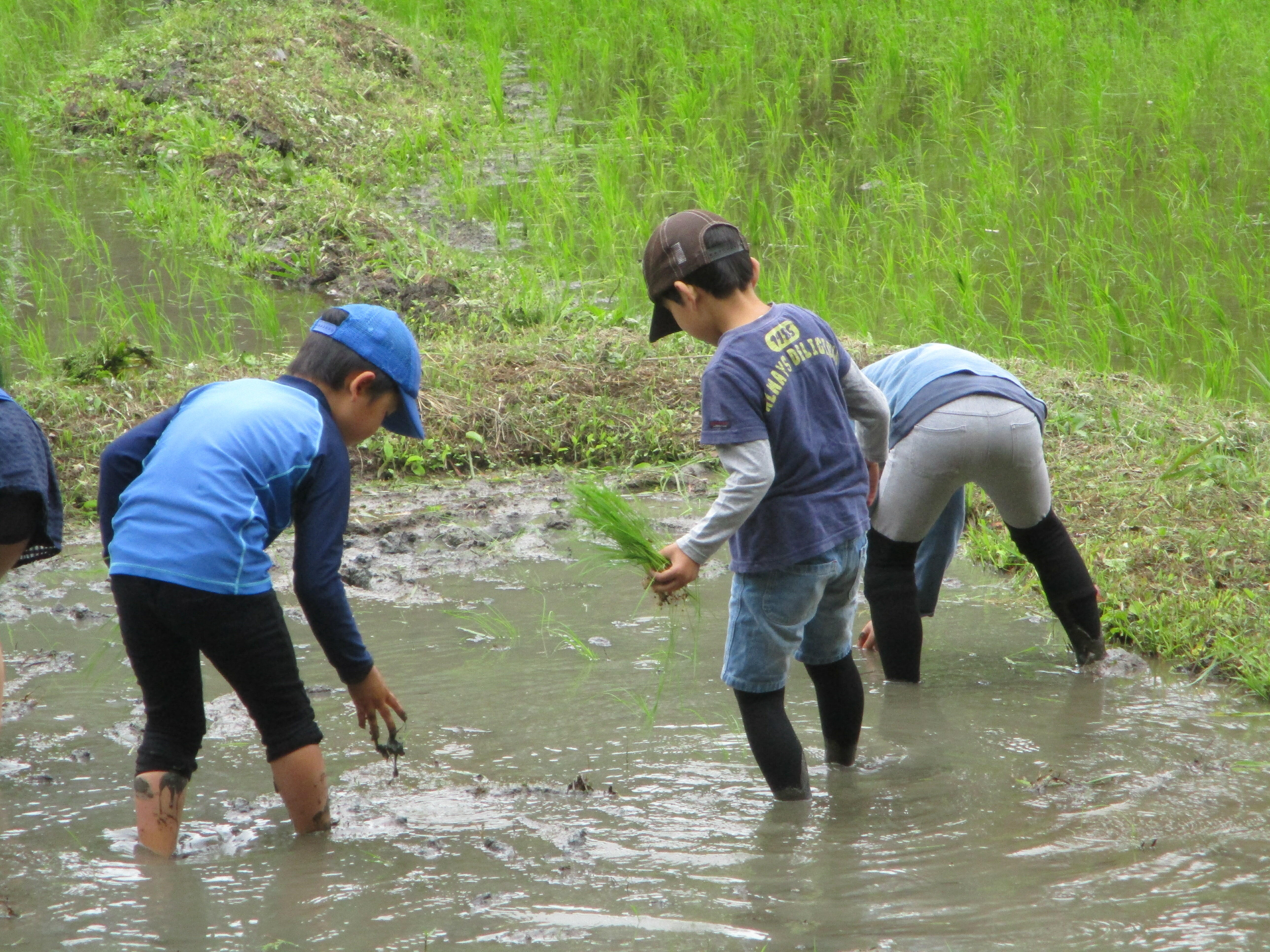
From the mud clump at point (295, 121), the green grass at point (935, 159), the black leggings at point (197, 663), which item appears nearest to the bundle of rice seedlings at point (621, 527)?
the black leggings at point (197, 663)

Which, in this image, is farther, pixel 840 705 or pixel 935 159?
pixel 935 159

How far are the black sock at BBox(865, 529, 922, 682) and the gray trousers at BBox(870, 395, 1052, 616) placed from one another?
4 centimetres

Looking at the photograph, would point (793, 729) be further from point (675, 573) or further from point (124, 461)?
point (124, 461)

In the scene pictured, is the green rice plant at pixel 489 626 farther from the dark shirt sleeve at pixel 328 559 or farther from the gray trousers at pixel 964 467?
the dark shirt sleeve at pixel 328 559

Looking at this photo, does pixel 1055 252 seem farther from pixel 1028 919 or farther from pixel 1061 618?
pixel 1028 919

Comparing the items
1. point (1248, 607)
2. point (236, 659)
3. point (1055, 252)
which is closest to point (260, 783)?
point (236, 659)

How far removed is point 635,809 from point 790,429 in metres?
0.89

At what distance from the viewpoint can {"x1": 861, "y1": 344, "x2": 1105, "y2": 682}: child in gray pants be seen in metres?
3.08

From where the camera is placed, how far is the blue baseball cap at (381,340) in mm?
2432

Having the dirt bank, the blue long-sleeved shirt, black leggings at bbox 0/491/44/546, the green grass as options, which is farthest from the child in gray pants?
the dirt bank

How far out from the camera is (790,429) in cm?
247

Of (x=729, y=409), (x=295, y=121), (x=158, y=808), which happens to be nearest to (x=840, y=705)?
(x=729, y=409)

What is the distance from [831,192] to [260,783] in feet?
18.9

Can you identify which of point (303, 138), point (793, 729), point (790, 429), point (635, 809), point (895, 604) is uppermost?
point (303, 138)
